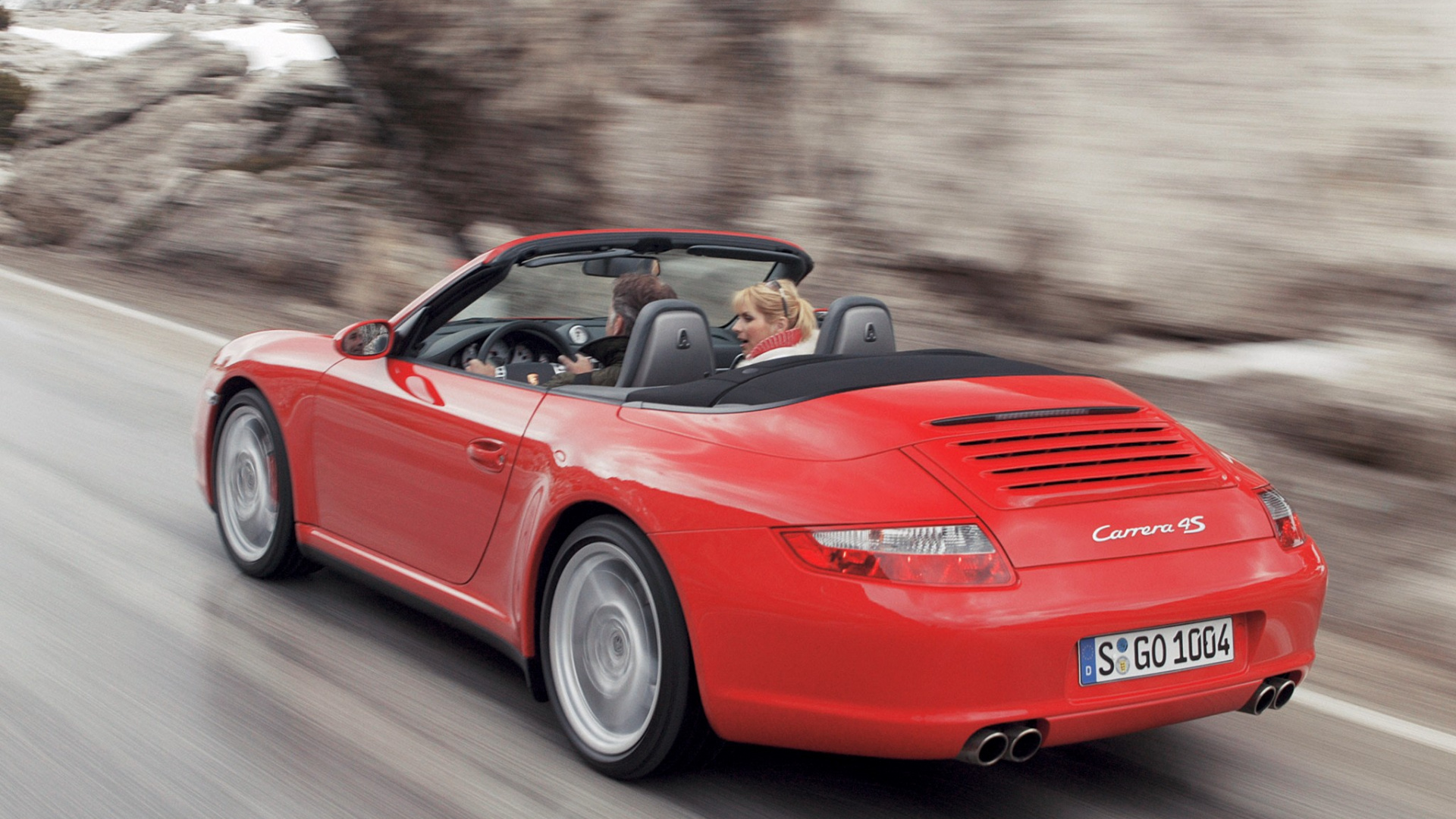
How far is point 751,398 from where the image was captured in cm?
340

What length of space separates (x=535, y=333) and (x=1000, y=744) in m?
2.47

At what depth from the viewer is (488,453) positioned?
3.82m

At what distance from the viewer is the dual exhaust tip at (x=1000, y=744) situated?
2.83m

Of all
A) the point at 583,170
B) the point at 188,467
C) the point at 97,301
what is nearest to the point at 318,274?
the point at 97,301

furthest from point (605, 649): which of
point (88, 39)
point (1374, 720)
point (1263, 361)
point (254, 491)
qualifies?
point (88, 39)

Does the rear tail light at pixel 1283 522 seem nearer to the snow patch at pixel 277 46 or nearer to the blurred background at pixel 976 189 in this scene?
the blurred background at pixel 976 189

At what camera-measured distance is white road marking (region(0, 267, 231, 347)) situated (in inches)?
432

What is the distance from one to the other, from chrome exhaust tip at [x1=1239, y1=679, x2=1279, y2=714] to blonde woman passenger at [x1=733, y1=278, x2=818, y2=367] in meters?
1.75

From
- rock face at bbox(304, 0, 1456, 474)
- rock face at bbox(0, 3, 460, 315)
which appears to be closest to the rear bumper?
rock face at bbox(304, 0, 1456, 474)

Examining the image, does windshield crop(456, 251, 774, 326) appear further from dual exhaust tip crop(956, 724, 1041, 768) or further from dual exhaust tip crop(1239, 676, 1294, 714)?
dual exhaust tip crop(1239, 676, 1294, 714)

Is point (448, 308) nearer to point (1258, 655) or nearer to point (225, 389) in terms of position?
point (225, 389)

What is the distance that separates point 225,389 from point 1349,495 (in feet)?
16.5

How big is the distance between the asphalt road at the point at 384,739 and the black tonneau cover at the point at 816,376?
0.92 m

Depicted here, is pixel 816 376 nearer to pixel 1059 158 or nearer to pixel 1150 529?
pixel 1150 529
